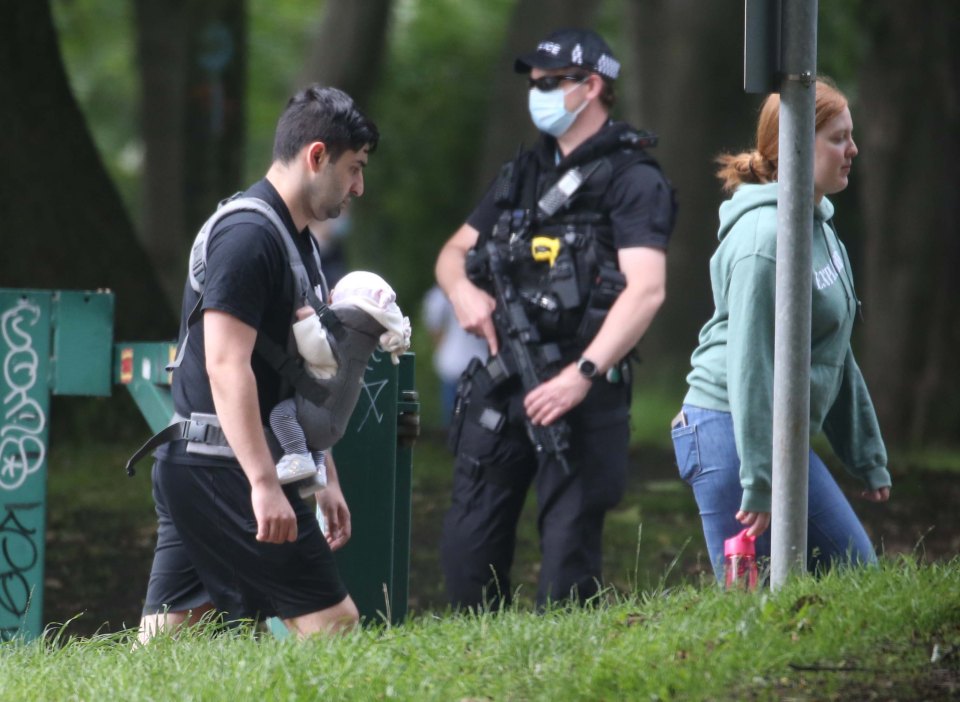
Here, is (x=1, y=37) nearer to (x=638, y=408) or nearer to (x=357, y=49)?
(x=357, y=49)

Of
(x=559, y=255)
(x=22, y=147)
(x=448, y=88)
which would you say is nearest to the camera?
(x=559, y=255)

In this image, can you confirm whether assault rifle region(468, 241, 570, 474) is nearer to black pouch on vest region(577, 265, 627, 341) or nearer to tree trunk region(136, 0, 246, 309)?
black pouch on vest region(577, 265, 627, 341)

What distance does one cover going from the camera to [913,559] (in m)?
5.14

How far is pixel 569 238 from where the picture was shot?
6039 millimetres

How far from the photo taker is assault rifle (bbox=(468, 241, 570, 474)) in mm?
5934

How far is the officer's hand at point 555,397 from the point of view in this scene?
587cm

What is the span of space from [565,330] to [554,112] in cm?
80

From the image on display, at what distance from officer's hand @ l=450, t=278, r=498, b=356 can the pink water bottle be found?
4.69 feet

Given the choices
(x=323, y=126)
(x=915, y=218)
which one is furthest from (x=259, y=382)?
(x=915, y=218)

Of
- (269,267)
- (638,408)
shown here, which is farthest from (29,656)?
(638,408)

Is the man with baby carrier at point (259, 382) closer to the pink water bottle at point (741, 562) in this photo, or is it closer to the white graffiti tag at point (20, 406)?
the pink water bottle at point (741, 562)

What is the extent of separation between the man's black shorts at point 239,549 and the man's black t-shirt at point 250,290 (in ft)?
0.26

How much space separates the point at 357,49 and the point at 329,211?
1111 centimetres

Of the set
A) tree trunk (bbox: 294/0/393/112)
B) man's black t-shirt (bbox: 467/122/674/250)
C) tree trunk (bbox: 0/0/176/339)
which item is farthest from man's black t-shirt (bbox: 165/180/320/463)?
tree trunk (bbox: 294/0/393/112)
